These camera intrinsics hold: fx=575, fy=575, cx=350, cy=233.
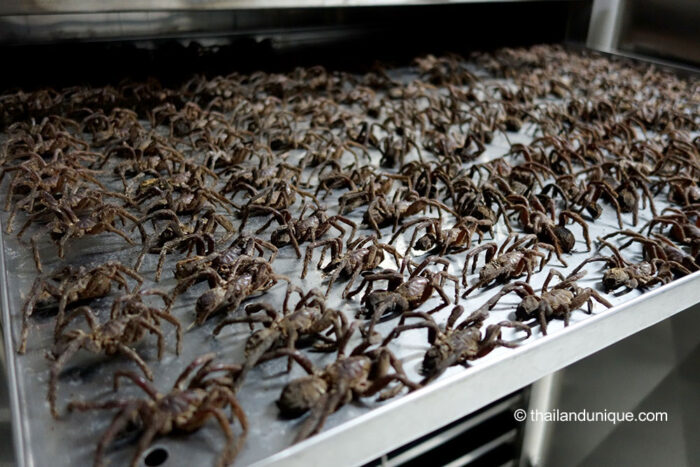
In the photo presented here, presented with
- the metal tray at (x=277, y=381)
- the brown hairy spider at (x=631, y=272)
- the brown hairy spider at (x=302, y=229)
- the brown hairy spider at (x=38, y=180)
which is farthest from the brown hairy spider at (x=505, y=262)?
the brown hairy spider at (x=38, y=180)

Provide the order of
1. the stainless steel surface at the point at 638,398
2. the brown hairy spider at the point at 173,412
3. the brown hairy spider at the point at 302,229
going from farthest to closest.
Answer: the stainless steel surface at the point at 638,398 → the brown hairy spider at the point at 302,229 → the brown hairy spider at the point at 173,412

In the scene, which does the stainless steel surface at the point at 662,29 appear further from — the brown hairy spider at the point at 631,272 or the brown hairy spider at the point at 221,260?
the brown hairy spider at the point at 221,260

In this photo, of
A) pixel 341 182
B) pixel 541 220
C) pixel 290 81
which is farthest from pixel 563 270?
pixel 290 81

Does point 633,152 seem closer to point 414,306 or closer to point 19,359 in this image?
point 414,306

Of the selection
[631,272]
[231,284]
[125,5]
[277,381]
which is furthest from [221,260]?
[125,5]

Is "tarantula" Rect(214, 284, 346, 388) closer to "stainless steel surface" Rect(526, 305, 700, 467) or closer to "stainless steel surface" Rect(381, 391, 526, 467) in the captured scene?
"stainless steel surface" Rect(381, 391, 526, 467)

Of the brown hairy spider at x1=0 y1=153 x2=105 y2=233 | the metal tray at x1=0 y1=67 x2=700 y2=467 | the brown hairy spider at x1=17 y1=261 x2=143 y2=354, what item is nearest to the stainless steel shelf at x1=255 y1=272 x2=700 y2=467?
the metal tray at x1=0 y1=67 x2=700 y2=467
